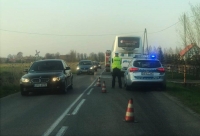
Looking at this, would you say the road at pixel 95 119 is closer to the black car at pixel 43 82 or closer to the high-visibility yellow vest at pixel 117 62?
the black car at pixel 43 82

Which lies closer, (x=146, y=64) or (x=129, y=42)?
(x=146, y=64)

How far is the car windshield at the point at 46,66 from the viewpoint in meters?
18.4

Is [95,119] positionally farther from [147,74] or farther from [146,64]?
[146,64]

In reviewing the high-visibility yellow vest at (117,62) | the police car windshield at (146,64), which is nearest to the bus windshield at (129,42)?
the high-visibility yellow vest at (117,62)

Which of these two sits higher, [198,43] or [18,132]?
[198,43]

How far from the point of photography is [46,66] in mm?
18625

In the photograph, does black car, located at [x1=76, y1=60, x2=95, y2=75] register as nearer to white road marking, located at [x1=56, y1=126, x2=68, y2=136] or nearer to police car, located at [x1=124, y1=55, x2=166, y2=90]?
police car, located at [x1=124, y1=55, x2=166, y2=90]

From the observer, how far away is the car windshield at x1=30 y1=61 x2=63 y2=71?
18.4 m

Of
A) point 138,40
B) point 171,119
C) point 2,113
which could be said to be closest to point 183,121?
point 171,119

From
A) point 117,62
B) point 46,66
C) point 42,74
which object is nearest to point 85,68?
point 117,62

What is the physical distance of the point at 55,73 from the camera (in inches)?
676

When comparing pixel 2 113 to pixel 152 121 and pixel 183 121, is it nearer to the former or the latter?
pixel 152 121

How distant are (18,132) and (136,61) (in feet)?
36.5

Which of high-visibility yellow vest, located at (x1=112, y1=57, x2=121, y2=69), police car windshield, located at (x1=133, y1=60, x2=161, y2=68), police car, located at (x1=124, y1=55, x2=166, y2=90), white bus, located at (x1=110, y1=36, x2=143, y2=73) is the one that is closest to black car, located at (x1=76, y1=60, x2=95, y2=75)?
white bus, located at (x1=110, y1=36, x2=143, y2=73)
